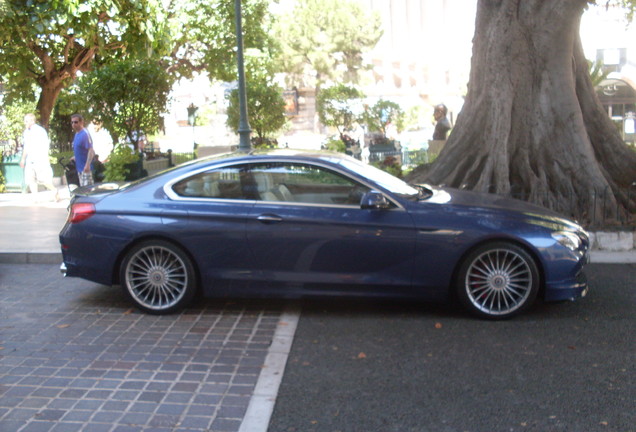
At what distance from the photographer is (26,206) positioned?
1430 cm

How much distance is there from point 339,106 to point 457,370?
953 inches

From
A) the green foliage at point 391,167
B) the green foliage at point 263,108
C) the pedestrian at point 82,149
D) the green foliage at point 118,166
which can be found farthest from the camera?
the green foliage at point 263,108

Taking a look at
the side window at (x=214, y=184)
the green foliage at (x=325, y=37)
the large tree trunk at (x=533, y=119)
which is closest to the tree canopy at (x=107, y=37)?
the large tree trunk at (x=533, y=119)

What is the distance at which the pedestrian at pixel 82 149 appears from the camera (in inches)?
491

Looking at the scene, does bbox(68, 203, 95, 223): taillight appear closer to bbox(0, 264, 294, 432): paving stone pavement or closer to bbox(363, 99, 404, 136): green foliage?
bbox(0, 264, 294, 432): paving stone pavement

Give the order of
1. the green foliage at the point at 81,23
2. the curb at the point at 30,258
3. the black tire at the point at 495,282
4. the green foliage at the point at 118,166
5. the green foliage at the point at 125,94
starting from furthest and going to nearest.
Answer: the green foliage at the point at 125,94, the green foliage at the point at 118,166, the green foliage at the point at 81,23, the curb at the point at 30,258, the black tire at the point at 495,282

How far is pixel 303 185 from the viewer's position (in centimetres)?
655

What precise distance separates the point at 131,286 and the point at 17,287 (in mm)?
1909

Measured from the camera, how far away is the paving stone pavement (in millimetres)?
4379

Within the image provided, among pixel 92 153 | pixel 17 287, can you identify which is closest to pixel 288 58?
pixel 92 153

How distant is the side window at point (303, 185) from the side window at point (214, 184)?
0.51ft

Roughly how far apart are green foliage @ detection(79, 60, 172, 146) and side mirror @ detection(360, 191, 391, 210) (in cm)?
1130

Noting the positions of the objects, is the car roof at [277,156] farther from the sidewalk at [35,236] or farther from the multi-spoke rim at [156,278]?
the sidewalk at [35,236]

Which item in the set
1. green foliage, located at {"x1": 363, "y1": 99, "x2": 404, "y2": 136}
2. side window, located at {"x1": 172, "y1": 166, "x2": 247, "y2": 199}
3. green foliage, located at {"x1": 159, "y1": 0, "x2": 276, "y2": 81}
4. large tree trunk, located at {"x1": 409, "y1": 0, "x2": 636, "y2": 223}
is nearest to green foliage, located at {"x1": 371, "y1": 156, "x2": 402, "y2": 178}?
large tree trunk, located at {"x1": 409, "y1": 0, "x2": 636, "y2": 223}
